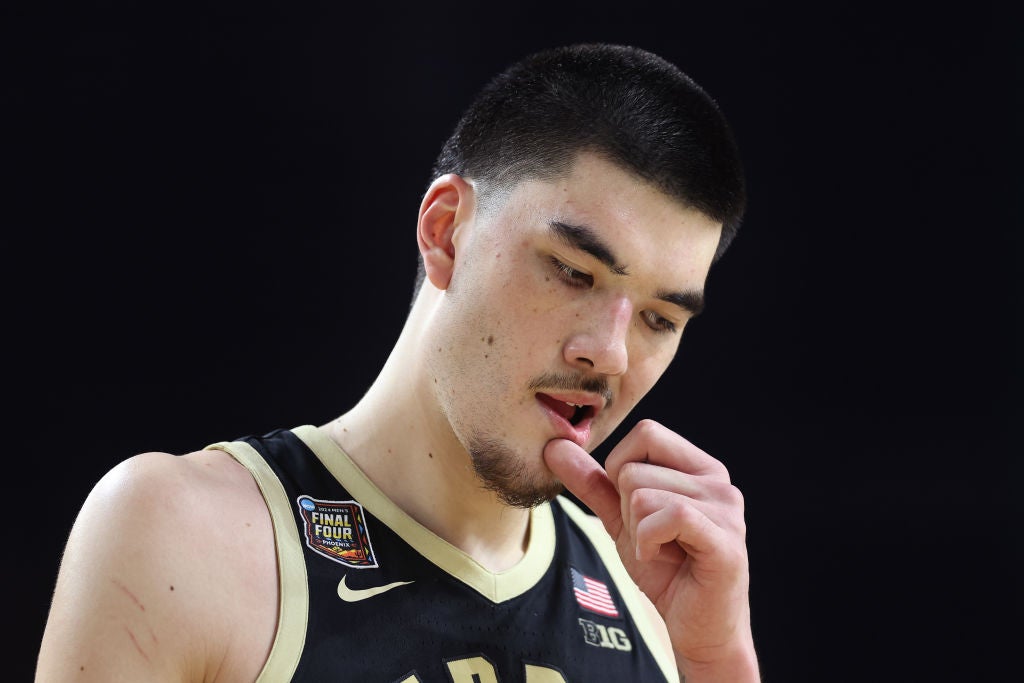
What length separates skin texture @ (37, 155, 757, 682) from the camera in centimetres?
111

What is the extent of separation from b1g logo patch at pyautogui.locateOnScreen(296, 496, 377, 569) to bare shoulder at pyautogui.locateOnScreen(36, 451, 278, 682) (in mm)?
66

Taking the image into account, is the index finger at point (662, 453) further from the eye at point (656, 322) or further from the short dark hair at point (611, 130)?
the short dark hair at point (611, 130)

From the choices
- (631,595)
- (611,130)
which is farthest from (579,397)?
(631,595)

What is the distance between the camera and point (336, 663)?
1.19m

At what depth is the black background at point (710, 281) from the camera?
2266 mm

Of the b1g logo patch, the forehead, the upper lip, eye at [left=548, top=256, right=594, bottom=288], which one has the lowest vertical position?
the b1g logo patch

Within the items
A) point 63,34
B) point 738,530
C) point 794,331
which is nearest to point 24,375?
point 63,34

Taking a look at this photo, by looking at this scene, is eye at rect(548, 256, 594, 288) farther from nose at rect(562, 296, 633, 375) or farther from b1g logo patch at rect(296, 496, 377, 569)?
b1g logo patch at rect(296, 496, 377, 569)

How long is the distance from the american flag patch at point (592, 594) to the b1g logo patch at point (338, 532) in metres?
0.36

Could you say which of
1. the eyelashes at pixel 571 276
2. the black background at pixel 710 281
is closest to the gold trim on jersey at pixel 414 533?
the eyelashes at pixel 571 276

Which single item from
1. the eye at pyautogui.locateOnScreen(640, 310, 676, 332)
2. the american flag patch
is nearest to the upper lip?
the eye at pyautogui.locateOnScreen(640, 310, 676, 332)

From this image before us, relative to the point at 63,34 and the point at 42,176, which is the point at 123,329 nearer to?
the point at 42,176

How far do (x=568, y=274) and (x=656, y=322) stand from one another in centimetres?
14

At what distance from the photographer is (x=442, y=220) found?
1.42 metres
